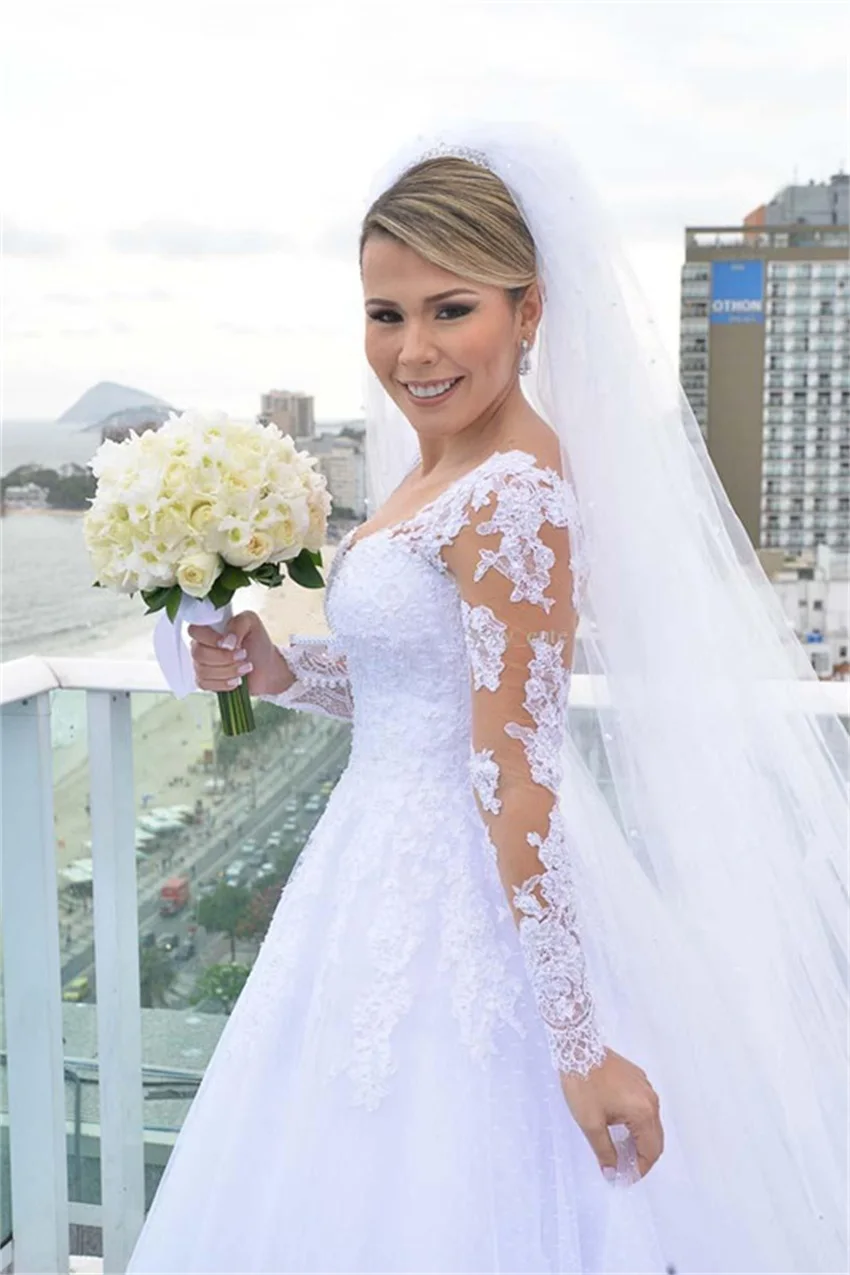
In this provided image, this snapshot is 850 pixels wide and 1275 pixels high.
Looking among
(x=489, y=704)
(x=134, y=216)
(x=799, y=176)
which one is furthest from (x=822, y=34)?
(x=799, y=176)

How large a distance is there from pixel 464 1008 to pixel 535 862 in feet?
0.61

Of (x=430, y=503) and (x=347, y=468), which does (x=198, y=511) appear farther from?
(x=347, y=468)

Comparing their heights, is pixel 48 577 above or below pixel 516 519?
below

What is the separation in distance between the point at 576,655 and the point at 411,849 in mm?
269

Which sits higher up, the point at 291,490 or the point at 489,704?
the point at 291,490

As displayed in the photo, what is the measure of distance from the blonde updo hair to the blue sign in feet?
26.8

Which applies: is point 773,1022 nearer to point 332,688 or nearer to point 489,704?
point 489,704

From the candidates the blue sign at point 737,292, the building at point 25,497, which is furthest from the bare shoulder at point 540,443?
the blue sign at point 737,292

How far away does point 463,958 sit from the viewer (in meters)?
1.10

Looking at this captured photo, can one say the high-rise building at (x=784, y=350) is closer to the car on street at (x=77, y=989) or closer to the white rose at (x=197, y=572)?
the car on street at (x=77, y=989)

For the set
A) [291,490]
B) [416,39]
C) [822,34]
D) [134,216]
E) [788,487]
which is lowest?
[788,487]

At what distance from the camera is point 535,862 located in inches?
38.9

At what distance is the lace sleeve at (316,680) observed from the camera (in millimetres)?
1444

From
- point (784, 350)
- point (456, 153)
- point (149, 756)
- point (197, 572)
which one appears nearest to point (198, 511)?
point (197, 572)
